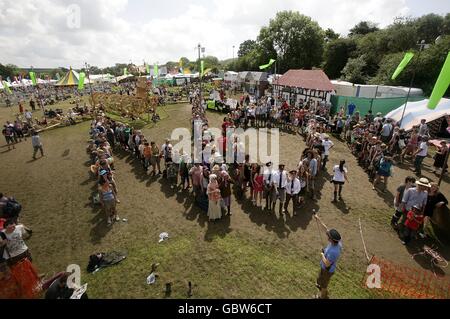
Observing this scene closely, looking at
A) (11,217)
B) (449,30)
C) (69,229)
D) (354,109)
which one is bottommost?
(69,229)

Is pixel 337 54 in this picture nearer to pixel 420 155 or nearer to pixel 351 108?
pixel 351 108

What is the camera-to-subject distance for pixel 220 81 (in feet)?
156

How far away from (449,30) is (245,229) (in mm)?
50292

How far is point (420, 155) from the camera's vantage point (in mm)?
10820

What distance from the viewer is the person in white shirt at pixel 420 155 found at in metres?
10.7

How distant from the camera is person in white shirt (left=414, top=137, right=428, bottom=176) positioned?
1068 cm

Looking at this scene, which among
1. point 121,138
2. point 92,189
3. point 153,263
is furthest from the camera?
point 121,138

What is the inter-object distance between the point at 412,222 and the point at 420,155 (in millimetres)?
5419

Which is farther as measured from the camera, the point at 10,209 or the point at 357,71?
the point at 357,71

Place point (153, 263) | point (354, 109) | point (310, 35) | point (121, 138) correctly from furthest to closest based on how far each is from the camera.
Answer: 1. point (310, 35)
2. point (354, 109)
3. point (121, 138)
4. point (153, 263)

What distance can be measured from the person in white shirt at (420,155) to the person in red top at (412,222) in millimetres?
5052

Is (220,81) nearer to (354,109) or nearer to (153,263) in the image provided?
(354,109)

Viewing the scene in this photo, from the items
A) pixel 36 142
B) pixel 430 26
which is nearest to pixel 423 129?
pixel 36 142
